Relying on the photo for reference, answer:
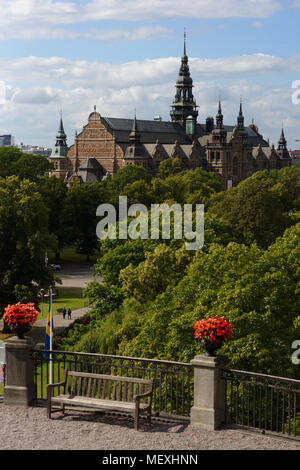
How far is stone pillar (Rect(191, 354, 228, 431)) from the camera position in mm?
13828

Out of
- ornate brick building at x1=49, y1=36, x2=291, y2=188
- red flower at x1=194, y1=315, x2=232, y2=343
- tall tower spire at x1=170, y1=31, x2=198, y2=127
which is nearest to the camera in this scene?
red flower at x1=194, y1=315, x2=232, y2=343

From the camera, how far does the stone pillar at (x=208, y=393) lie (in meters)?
13.8

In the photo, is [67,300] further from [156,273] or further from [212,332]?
[212,332]

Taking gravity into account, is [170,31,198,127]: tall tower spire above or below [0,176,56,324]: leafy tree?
above

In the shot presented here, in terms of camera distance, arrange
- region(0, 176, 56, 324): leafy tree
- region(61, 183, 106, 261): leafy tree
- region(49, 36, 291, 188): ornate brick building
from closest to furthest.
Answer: region(0, 176, 56, 324): leafy tree
region(61, 183, 106, 261): leafy tree
region(49, 36, 291, 188): ornate brick building

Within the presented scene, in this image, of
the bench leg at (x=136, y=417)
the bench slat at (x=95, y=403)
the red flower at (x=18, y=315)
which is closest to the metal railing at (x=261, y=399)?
the bench leg at (x=136, y=417)

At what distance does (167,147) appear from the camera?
15200 centimetres

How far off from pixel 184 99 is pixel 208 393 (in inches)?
6518

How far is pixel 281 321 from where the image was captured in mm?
24781

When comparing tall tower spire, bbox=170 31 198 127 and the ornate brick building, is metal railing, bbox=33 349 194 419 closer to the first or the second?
the ornate brick building

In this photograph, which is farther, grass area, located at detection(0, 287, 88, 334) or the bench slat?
grass area, located at detection(0, 287, 88, 334)

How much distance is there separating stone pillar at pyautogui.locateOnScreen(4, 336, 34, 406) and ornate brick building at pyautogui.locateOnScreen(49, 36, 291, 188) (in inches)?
4163

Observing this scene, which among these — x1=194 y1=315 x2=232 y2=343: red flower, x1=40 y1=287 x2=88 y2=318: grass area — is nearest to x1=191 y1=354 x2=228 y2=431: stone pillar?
x1=194 y1=315 x2=232 y2=343: red flower

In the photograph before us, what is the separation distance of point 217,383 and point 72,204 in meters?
69.1
